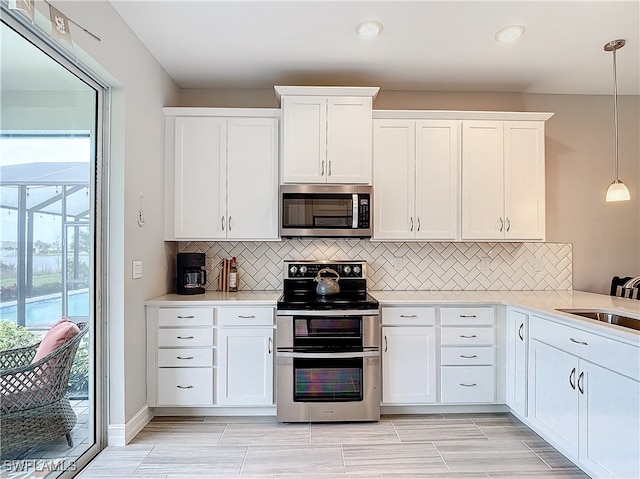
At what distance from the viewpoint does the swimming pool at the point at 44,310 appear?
70.6 inches

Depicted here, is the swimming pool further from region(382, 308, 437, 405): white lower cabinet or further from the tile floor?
region(382, 308, 437, 405): white lower cabinet

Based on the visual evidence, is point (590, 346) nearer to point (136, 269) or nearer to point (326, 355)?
point (326, 355)

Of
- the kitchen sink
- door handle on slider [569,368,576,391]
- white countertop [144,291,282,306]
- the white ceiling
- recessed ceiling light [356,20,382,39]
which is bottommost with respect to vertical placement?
door handle on slider [569,368,576,391]

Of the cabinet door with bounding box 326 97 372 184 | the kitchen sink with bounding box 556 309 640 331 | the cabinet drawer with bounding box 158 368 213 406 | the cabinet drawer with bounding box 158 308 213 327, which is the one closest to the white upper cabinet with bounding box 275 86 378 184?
the cabinet door with bounding box 326 97 372 184

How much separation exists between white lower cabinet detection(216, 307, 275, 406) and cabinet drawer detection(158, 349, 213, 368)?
0.26 feet

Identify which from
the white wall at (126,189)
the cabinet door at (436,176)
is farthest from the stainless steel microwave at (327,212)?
the white wall at (126,189)

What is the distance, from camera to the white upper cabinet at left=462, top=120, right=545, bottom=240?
3.35 metres

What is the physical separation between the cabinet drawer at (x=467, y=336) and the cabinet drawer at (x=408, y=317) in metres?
0.13

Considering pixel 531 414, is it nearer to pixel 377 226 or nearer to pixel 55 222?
pixel 377 226

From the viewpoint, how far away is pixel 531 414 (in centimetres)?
267

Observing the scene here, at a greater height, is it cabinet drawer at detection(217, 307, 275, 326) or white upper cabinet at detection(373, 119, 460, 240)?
white upper cabinet at detection(373, 119, 460, 240)

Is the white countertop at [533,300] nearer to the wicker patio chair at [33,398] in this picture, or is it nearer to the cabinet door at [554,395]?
the cabinet door at [554,395]

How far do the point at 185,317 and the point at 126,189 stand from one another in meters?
0.97

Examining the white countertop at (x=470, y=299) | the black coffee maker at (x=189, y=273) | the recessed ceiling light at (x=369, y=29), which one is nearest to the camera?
the recessed ceiling light at (x=369, y=29)
